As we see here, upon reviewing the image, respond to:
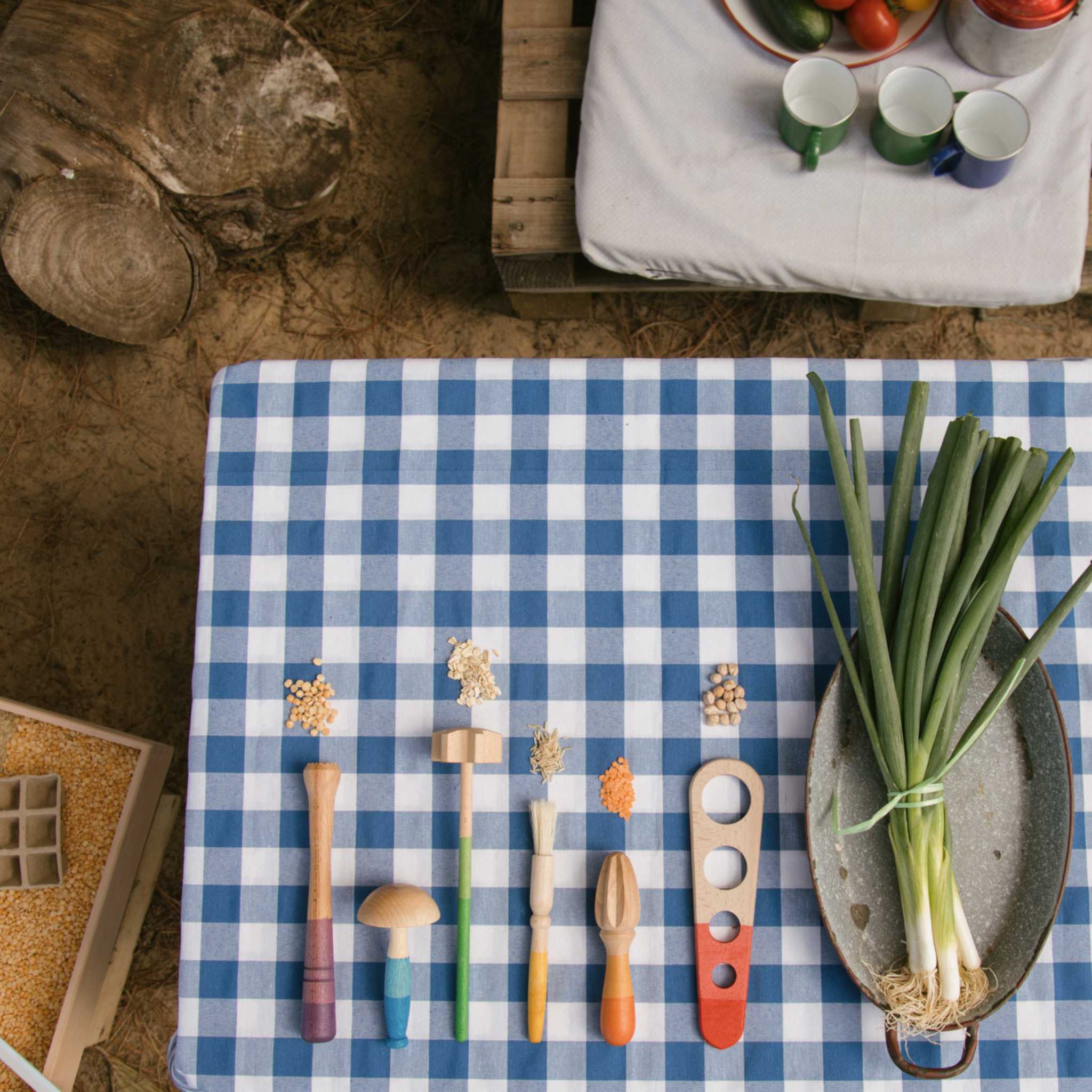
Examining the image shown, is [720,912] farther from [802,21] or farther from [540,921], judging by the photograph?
[802,21]

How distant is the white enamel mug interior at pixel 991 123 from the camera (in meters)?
1.20

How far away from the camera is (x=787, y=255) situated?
1.27 meters

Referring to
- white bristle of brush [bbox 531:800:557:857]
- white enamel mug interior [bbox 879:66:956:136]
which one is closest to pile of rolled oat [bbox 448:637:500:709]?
white bristle of brush [bbox 531:800:557:857]

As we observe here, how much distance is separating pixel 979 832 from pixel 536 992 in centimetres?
49

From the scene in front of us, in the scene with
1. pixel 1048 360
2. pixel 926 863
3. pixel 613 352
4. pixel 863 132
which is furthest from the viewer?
pixel 613 352

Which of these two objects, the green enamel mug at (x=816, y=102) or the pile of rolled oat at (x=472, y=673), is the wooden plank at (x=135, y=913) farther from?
the green enamel mug at (x=816, y=102)

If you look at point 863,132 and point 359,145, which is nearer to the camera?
point 863,132

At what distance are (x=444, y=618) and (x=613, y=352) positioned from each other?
998 millimetres

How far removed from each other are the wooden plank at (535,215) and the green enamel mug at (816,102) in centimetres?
33

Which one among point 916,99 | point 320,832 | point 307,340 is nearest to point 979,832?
point 320,832

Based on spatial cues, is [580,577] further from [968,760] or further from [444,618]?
[968,760]

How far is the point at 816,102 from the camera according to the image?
4.07ft

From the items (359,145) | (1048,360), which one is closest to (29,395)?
(359,145)

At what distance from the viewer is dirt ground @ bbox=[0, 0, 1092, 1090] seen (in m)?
1.80
